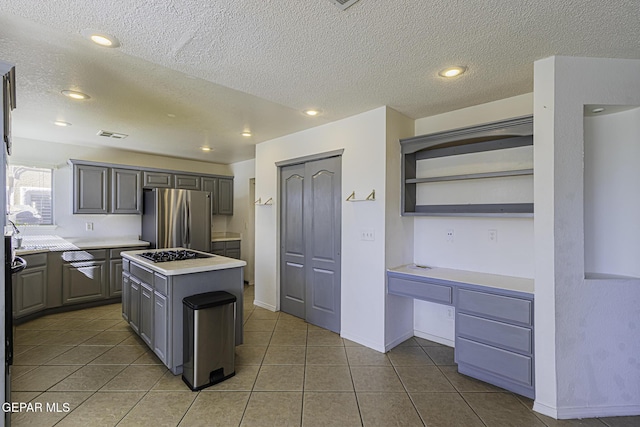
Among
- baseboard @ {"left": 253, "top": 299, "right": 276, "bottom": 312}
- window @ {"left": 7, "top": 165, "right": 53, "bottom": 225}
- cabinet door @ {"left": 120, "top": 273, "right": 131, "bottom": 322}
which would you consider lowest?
baseboard @ {"left": 253, "top": 299, "right": 276, "bottom": 312}

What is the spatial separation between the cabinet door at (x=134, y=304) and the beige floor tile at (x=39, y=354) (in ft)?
1.94

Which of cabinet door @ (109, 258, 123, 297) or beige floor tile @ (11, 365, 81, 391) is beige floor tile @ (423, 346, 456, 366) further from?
cabinet door @ (109, 258, 123, 297)

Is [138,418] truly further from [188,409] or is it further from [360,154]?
[360,154]

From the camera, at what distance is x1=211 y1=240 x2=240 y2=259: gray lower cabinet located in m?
5.55

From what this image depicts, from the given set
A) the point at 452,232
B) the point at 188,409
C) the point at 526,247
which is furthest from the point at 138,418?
the point at 526,247

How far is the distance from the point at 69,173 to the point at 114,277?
5.85ft

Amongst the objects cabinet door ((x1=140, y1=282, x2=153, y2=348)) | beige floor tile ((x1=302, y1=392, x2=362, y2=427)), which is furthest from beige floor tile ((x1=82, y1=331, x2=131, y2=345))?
beige floor tile ((x1=302, y1=392, x2=362, y2=427))

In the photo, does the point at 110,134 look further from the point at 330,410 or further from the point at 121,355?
the point at 330,410

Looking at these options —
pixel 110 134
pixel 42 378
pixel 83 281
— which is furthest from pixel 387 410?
pixel 110 134

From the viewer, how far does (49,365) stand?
2.69 meters

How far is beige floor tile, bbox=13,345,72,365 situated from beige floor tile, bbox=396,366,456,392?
322 centimetres

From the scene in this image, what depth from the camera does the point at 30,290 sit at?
3781 millimetres

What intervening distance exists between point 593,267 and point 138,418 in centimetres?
341

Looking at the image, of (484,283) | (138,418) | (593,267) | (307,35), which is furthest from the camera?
(484,283)
